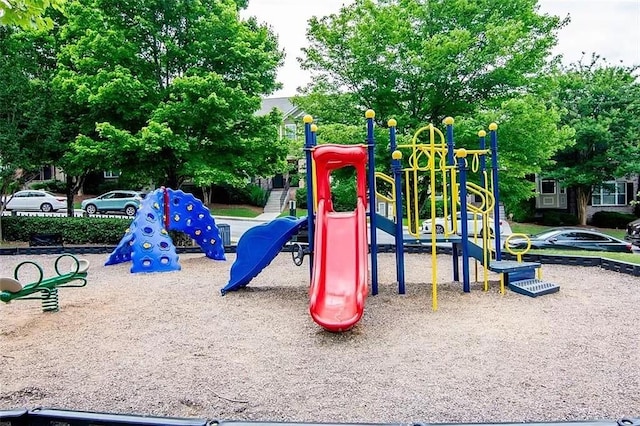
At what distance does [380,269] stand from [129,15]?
34.9ft

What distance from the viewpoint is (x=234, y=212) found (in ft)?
105

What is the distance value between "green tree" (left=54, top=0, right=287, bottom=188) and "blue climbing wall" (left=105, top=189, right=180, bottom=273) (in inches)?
121

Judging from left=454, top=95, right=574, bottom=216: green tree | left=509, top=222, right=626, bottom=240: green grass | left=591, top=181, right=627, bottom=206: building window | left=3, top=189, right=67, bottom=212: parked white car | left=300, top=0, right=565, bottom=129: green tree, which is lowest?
left=509, top=222, right=626, bottom=240: green grass

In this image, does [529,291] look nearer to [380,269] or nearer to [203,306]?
[380,269]

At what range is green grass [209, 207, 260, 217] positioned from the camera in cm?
3106

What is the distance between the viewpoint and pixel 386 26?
1371cm

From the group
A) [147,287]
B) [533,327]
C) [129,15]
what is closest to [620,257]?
[533,327]

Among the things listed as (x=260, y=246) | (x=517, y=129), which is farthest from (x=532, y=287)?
(x=517, y=129)

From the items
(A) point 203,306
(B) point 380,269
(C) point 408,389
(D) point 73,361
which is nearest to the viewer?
(C) point 408,389

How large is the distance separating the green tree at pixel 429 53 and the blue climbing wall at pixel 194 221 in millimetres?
5576

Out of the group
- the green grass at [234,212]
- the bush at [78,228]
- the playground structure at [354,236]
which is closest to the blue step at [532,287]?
the playground structure at [354,236]

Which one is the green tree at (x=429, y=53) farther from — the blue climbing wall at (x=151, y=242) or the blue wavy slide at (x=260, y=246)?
the blue wavy slide at (x=260, y=246)

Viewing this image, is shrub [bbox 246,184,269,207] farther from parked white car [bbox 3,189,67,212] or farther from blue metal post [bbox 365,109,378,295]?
blue metal post [bbox 365,109,378,295]

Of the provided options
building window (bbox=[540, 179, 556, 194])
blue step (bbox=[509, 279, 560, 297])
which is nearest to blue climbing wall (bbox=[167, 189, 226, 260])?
blue step (bbox=[509, 279, 560, 297])
